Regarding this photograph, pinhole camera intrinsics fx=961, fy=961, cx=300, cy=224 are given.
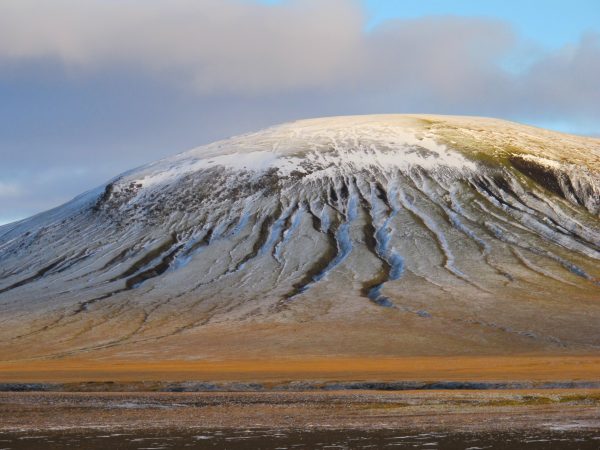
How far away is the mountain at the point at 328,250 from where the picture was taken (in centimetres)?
Result: 8812

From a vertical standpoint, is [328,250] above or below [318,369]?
above

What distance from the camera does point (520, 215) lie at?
13675cm

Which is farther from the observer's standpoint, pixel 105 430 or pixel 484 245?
pixel 484 245

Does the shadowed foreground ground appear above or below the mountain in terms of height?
below

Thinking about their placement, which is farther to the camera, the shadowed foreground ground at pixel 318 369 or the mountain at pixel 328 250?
the mountain at pixel 328 250

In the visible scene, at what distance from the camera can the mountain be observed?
88125mm

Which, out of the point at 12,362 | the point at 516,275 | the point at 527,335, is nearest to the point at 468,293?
the point at 516,275

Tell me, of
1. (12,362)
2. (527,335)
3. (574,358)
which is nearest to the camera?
(574,358)

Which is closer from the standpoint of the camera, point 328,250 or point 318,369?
point 318,369

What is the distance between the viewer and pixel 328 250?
124 m

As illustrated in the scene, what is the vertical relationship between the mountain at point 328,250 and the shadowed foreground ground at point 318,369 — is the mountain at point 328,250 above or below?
above

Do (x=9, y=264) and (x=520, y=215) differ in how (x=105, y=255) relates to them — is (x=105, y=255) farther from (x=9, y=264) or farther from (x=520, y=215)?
(x=520, y=215)

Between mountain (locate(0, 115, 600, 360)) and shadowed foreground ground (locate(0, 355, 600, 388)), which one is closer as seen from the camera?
shadowed foreground ground (locate(0, 355, 600, 388))

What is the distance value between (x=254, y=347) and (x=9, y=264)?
6771cm
